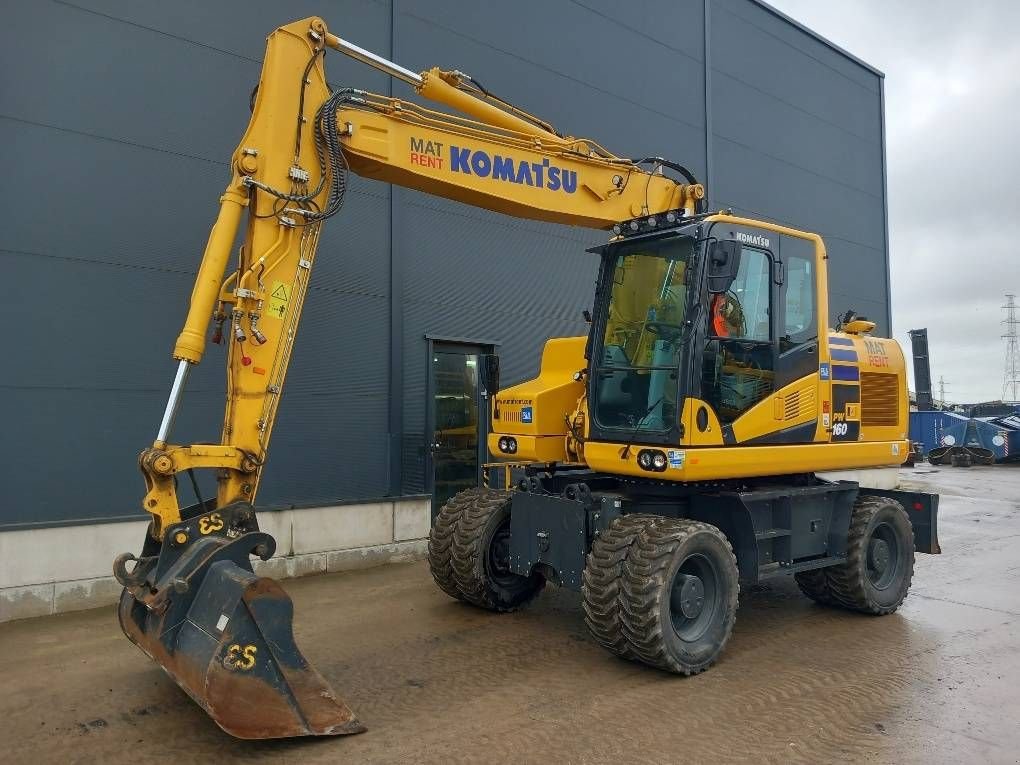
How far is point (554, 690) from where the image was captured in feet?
16.3

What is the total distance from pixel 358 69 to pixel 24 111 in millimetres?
3448

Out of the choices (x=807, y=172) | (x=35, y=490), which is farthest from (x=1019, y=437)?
(x=35, y=490)

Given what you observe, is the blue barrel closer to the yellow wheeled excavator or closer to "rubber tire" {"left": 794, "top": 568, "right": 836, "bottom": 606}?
the yellow wheeled excavator

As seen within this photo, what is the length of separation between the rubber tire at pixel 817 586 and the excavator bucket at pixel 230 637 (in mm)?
4457

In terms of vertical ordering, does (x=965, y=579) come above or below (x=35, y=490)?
below

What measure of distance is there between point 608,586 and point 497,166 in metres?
3.14

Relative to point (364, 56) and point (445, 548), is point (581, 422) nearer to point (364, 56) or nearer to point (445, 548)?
point (445, 548)

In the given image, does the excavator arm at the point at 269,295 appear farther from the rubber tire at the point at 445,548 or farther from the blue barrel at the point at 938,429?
the blue barrel at the point at 938,429

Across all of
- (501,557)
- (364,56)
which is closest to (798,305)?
(501,557)

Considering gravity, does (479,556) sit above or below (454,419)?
below

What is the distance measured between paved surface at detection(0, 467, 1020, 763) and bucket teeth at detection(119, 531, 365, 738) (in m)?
0.21

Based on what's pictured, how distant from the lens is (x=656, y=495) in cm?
625

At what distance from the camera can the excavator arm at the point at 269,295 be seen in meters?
4.02

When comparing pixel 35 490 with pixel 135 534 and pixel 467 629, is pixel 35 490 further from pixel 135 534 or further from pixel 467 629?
pixel 467 629
